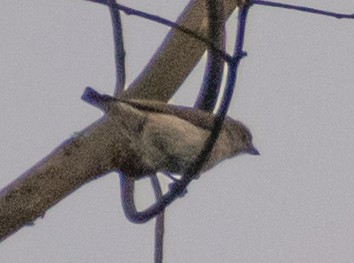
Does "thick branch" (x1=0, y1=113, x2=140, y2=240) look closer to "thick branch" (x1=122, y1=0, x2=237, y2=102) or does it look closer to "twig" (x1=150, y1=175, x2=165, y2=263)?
"twig" (x1=150, y1=175, x2=165, y2=263)

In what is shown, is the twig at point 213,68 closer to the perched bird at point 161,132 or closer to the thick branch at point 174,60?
the perched bird at point 161,132

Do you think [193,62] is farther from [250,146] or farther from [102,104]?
[250,146]

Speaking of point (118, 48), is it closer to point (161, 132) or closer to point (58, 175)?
point (58, 175)

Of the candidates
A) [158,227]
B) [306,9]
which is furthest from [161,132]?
[306,9]

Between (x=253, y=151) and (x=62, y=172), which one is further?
(x=253, y=151)

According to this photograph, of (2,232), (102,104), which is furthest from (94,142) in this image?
(2,232)

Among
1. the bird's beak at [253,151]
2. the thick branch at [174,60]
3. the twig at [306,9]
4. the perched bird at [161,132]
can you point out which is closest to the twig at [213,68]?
the perched bird at [161,132]

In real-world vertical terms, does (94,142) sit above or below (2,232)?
above

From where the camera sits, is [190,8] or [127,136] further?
[190,8]
